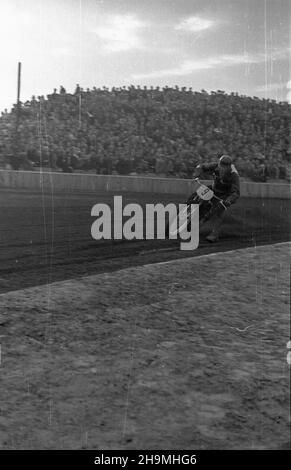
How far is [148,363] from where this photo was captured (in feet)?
12.9

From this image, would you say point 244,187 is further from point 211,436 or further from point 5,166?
point 211,436

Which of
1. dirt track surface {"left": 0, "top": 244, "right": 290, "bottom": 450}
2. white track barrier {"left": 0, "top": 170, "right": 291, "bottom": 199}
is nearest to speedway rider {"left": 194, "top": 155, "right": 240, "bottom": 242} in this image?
dirt track surface {"left": 0, "top": 244, "right": 290, "bottom": 450}

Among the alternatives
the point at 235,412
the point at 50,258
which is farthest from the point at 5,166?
the point at 235,412

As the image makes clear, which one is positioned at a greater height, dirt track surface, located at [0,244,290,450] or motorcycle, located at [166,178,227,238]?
motorcycle, located at [166,178,227,238]

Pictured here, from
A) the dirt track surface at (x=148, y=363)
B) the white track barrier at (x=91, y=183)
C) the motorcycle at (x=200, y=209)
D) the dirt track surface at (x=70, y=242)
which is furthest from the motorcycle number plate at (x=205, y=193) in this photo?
the white track barrier at (x=91, y=183)

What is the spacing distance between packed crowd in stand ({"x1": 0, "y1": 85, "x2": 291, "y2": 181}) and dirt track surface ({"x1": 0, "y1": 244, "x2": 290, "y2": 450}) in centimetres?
1249

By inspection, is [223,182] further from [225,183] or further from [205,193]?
[205,193]

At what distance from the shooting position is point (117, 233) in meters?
9.09

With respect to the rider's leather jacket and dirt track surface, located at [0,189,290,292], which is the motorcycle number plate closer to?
the rider's leather jacket

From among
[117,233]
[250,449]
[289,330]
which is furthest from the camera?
[117,233]

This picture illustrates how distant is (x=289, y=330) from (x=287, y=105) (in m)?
21.4

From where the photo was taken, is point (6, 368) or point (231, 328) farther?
point (231, 328)

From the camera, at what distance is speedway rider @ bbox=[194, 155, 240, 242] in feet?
29.0

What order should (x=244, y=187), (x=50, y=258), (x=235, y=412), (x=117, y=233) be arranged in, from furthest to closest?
(x=244, y=187) → (x=117, y=233) → (x=50, y=258) → (x=235, y=412)
